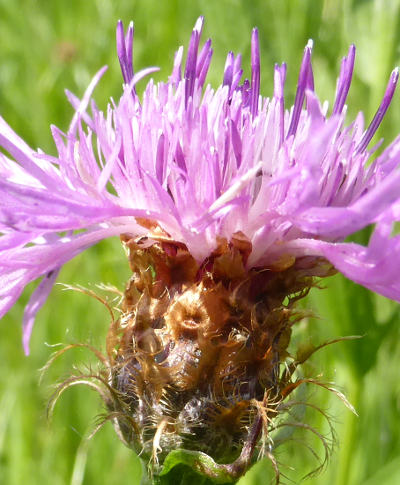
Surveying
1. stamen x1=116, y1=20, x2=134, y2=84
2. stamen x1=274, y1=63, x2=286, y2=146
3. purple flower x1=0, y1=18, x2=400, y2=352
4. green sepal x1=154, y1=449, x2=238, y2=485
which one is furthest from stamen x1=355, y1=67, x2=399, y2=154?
green sepal x1=154, y1=449, x2=238, y2=485

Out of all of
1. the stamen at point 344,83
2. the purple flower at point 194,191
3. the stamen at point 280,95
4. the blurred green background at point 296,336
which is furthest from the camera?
the blurred green background at point 296,336

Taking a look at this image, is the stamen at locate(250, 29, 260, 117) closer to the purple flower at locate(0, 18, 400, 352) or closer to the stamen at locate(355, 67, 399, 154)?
the purple flower at locate(0, 18, 400, 352)

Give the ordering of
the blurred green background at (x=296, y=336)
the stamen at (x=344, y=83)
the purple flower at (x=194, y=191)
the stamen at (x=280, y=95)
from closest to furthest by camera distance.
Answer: the purple flower at (x=194, y=191) < the stamen at (x=280, y=95) < the stamen at (x=344, y=83) < the blurred green background at (x=296, y=336)

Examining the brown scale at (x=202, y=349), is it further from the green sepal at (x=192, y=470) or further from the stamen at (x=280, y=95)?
the stamen at (x=280, y=95)

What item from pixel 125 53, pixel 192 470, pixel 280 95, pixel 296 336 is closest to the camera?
pixel 192 470

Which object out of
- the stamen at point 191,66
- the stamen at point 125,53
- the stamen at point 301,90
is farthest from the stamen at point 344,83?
the stamen at point 125,53

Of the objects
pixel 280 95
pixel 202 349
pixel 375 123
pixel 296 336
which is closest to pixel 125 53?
pixel 280 95

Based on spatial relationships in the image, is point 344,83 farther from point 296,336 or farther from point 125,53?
point 296,336
